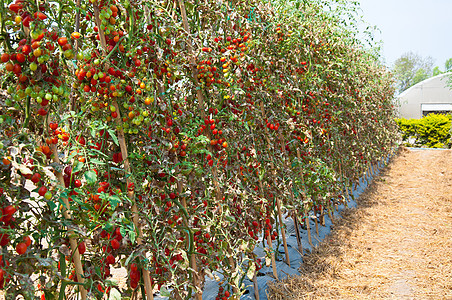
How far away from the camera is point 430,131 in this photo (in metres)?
14.3

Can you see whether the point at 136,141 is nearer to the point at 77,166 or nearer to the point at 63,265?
the point at 77,166

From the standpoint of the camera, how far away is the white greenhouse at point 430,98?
63.2 feet

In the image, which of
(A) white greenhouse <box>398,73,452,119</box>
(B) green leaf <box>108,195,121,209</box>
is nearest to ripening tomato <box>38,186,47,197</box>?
(B) green leaf <box>108,195,121,209</box>

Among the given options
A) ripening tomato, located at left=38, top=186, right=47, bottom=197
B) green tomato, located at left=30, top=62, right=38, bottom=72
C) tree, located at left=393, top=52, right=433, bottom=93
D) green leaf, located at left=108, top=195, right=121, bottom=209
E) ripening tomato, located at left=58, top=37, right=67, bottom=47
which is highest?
tree, located at left=393, top=52, right=433, bottom=93

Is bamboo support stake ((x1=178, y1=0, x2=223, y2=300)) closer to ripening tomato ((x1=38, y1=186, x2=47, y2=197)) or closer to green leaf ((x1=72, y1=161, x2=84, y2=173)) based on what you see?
green leaf ((x1=72, y1=161, x2=84, y2=173))

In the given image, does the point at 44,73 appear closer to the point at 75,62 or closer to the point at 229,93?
the point at 75,62

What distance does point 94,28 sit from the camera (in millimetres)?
1398

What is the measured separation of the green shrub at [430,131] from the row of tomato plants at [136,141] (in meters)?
12.9

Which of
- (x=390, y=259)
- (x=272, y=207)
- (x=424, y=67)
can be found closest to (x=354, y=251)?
(x=390, y=259)

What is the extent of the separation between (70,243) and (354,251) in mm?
3109

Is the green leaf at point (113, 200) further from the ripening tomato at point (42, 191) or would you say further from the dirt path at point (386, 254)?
the dirt path at point (386, 254)

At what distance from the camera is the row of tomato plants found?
107 centimetres

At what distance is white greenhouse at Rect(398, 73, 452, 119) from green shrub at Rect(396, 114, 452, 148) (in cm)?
494

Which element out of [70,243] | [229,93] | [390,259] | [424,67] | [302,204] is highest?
[424,67]
